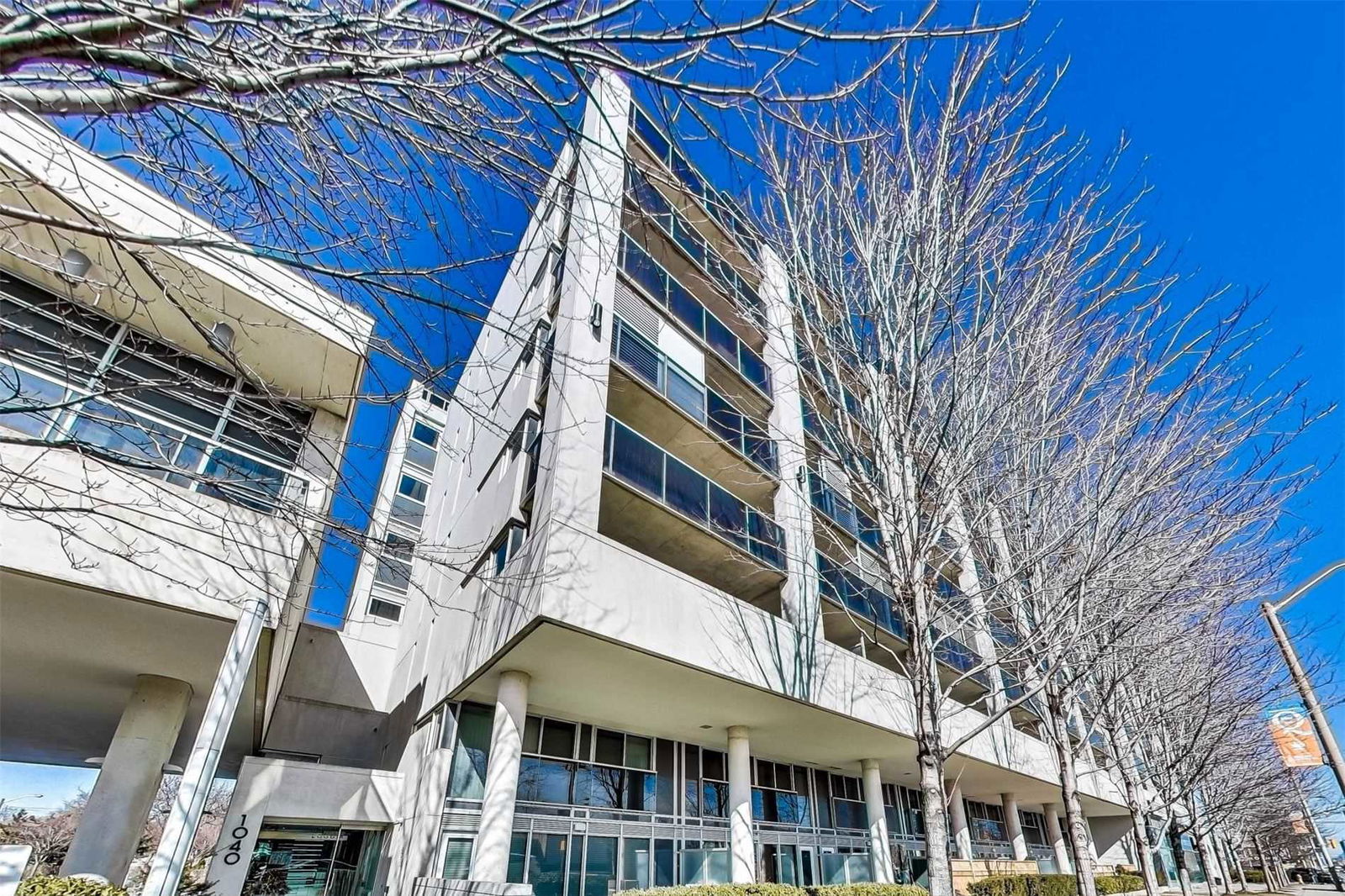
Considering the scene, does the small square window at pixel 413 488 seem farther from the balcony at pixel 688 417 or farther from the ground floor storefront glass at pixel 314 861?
the balcony at pixel 688 417

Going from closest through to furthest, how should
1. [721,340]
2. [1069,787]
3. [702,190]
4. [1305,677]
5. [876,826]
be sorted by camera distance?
[702,190], [1305,677], [1069,787], [876,826], [721,340]

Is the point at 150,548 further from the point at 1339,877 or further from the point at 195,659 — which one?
the point at 1339,877

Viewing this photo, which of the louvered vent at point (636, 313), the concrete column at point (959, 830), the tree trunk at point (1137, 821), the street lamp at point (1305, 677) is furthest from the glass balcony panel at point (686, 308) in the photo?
the concrete column at point (959, 830)

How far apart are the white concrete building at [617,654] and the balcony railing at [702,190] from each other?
0.26 m

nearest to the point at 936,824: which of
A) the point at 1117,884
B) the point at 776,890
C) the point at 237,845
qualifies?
the point at 776,890

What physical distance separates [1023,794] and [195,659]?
27306mm

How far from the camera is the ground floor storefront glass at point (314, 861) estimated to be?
1045 centimetres

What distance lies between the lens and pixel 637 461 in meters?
11.1

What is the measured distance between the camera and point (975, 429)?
851 centimetres

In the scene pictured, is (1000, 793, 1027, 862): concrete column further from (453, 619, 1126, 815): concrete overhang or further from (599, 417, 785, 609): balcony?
(599, 417, 785, 609): balcony

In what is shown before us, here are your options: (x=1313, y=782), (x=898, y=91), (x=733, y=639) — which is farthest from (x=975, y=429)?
(x=1313, y=782)

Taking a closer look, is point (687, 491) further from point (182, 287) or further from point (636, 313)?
point (182, 287)

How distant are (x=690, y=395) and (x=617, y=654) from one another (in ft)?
21.1

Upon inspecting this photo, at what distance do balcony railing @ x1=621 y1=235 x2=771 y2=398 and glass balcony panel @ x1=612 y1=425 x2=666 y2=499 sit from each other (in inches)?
174
